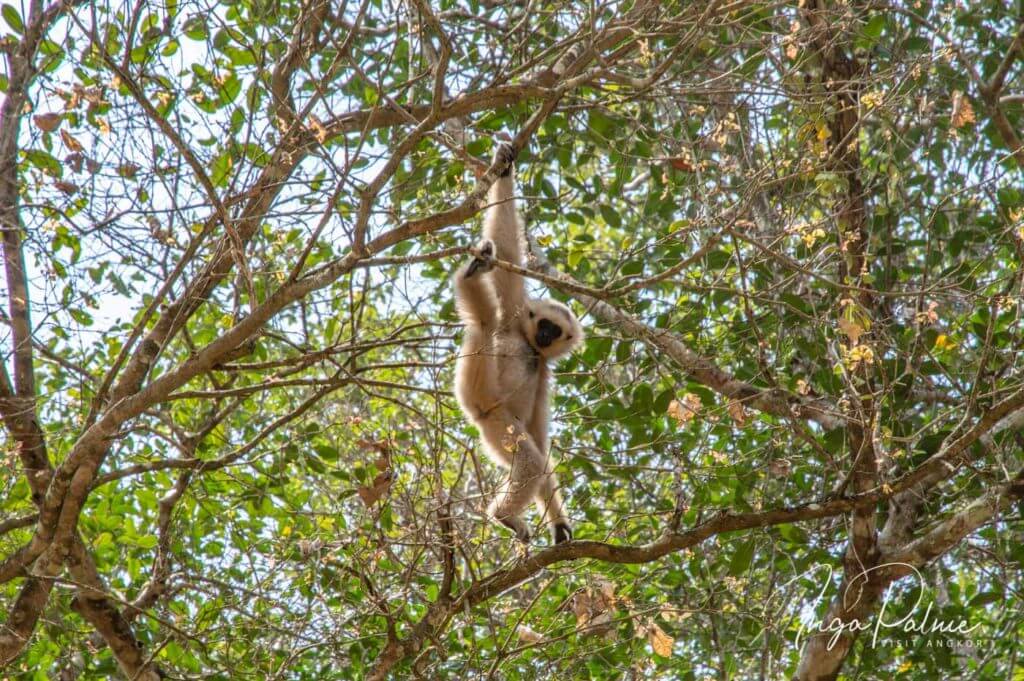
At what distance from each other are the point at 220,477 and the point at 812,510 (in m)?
4.43

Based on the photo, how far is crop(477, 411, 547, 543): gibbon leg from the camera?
587 cm

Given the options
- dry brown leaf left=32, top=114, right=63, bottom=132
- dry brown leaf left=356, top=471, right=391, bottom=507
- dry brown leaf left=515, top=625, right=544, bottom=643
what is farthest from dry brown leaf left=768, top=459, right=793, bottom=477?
dry brown leaf left=32, top=114, right=63, bottom=132

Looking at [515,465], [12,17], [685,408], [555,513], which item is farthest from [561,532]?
[12,17]

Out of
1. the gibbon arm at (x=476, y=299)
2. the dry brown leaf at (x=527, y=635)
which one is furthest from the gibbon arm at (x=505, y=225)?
the dry brown leaf at (x=527, y=635)

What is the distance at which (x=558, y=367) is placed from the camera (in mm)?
7316

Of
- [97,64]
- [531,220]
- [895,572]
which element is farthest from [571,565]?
[97,64]

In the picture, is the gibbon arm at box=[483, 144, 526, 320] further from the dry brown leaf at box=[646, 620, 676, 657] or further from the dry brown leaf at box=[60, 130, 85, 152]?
the dry brown leaf at box=[60, 130, 85, 152]

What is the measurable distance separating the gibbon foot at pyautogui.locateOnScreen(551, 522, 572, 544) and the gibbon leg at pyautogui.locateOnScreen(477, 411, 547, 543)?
257mm

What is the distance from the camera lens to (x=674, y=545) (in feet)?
14.8

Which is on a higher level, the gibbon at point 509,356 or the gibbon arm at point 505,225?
the gibbon arm at point 505,225

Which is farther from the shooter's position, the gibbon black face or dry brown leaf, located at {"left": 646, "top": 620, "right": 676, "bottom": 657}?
the gibbon black face

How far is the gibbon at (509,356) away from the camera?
5781 mm

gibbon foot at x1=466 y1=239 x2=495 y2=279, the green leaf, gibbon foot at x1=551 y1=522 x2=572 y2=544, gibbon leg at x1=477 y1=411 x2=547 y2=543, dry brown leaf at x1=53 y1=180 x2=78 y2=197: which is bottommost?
gibbon foot at x1=551 y1=522 x2=572 y2=544

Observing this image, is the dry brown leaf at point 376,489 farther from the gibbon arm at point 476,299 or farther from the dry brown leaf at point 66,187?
the dry brown leaf at point 66,187
